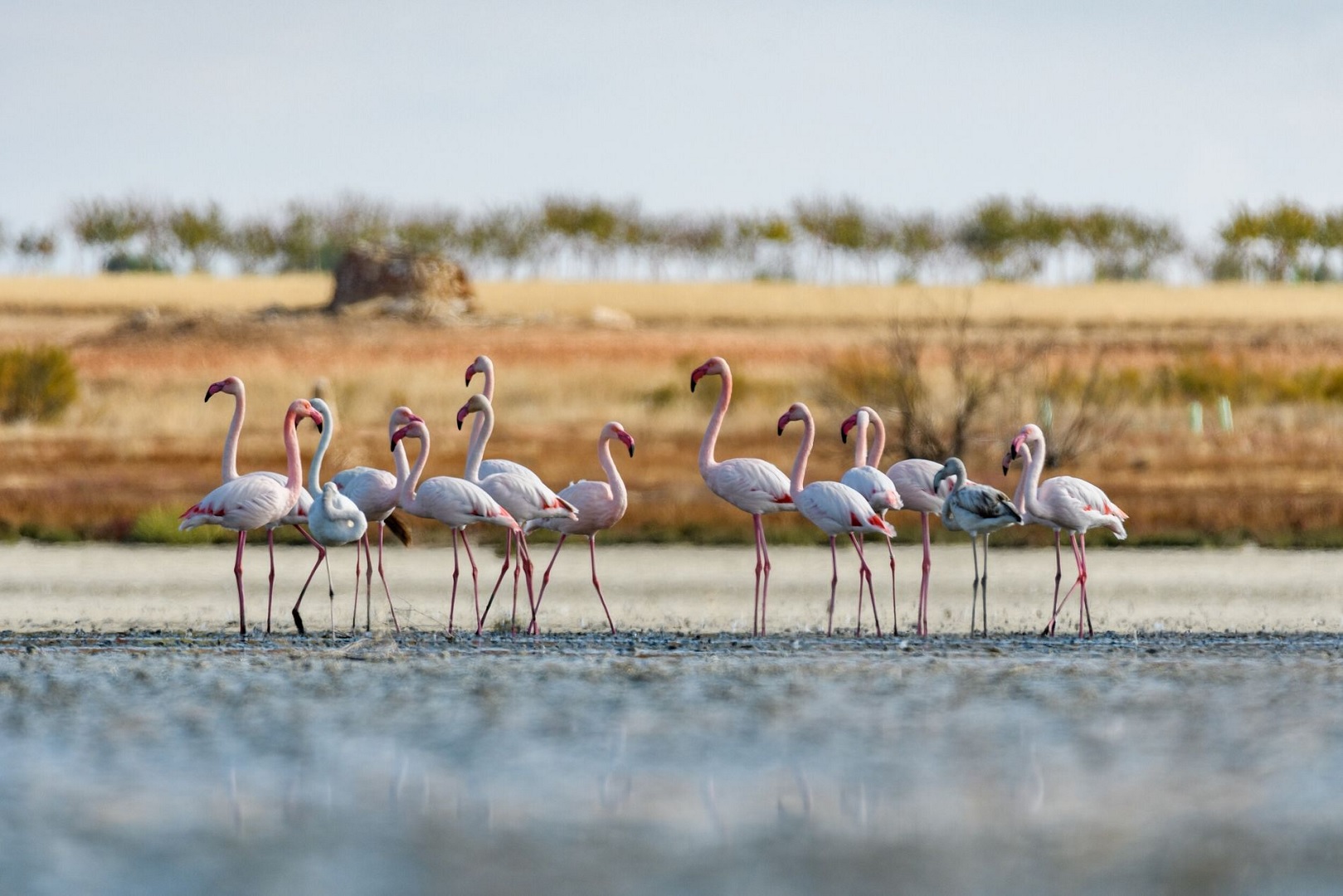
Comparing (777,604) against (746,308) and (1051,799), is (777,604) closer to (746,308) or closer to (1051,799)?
(1051,799)

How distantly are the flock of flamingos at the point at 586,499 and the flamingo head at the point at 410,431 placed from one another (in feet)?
0.05

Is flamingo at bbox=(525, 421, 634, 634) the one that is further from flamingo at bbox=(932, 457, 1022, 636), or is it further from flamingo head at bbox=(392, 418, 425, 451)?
flamingo at bbox=(932, 457, 1022, 636)

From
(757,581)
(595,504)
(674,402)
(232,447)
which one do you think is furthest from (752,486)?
(674,402)

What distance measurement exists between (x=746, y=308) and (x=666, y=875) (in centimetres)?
7041

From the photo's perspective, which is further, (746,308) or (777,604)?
(746,308)

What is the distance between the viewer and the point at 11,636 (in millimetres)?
13891

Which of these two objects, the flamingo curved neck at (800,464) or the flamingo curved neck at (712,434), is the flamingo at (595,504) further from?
the flamingo curved neck at (800,464)

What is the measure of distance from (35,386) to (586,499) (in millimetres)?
23133

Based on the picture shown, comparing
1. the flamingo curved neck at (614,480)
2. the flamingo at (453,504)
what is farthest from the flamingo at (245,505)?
the flamingo curved neck at (614,480)

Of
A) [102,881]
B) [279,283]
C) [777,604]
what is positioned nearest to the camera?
[102,881]

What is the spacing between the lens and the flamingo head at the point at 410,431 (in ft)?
47.4

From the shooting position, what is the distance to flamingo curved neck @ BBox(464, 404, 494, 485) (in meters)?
14.6

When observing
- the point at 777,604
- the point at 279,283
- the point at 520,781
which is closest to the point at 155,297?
the point at 279,283

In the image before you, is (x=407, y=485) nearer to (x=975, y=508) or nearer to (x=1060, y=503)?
(x=975, y=508)
